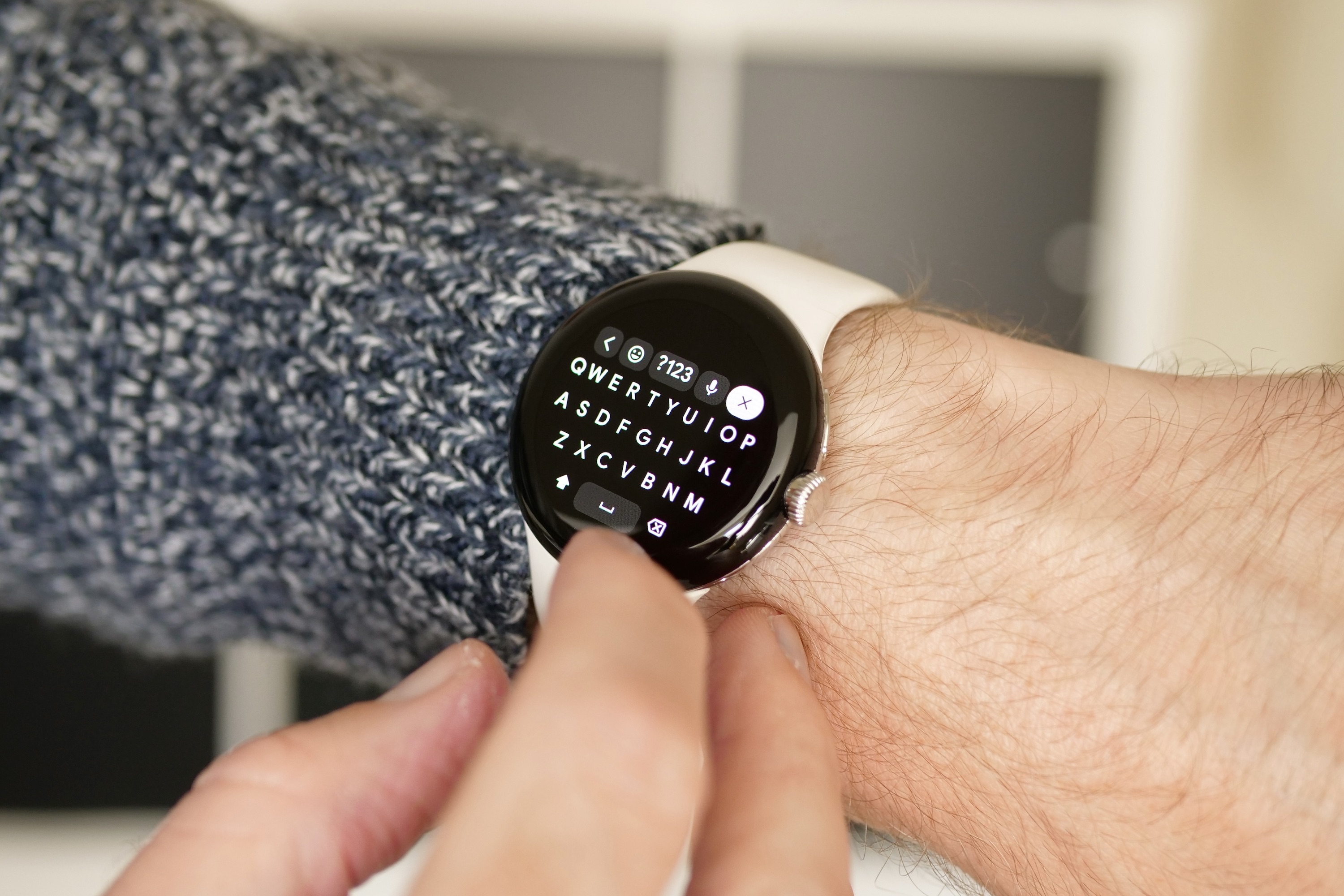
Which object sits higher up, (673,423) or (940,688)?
(673,423)

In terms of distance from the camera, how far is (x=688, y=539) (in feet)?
1.50

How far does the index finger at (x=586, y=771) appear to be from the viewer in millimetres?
264

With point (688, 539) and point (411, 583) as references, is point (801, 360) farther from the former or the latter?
point (411, 583)

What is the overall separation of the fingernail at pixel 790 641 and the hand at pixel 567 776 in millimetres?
12

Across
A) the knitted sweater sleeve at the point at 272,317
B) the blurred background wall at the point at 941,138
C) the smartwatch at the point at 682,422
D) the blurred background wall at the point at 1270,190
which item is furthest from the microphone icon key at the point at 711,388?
the blurred background wall at the point at 941,138

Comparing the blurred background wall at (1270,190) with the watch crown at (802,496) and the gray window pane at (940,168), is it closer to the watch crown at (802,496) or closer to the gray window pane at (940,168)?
the gray window pane at (940,168)

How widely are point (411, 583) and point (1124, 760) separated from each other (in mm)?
431

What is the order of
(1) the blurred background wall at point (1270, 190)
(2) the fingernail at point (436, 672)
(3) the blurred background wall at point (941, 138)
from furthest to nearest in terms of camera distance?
(3) the blurred background wall at point (941, 138), (1) the blurred background wall at point (1270, 190), (2) the fingernail at point (436, 672)

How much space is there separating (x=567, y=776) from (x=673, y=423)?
23cm

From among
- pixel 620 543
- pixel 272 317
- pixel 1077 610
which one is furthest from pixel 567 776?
pixel 272 317

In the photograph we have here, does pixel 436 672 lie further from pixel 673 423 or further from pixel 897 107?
pixel 897 107

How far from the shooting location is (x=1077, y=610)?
0.49 meters

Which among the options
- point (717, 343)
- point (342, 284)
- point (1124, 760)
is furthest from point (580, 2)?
point (1124, 760)

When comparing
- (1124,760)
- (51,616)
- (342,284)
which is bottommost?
(51,616)
